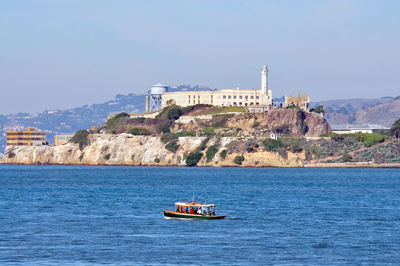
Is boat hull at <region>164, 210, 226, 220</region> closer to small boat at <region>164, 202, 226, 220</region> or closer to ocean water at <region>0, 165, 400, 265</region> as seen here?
small boat at <region>164, 202, 226, 220</region>

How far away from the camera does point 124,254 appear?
52.2m

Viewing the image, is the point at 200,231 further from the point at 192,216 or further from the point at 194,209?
the point at 194,209

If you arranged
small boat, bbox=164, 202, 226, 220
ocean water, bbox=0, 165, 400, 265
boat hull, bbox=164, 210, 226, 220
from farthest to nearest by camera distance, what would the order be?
small boat, bbox=164, 202, 226, 220 → boat hull, bbox=164, 210, 226, 220 → ocean water, bbox=0, 165, 400, 265

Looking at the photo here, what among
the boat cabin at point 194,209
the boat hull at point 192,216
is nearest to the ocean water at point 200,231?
the boat hull at point 192,216

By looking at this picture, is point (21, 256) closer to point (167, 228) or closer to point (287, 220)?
point (167, 228)

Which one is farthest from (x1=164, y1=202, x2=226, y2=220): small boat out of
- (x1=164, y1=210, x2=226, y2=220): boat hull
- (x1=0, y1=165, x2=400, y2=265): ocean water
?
(x1=0, y1=165, x2=400, y2=265): ocean water

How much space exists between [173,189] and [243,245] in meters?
64.1

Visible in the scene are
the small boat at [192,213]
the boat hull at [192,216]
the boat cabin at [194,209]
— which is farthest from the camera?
the boat cabin at [194,209]

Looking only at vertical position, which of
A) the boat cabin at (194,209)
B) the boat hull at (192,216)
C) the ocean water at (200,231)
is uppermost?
the boat cabin at (194,209)

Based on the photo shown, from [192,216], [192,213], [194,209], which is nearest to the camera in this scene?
[192,216]

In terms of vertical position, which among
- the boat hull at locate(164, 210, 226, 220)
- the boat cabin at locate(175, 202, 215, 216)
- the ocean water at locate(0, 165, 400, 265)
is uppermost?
the boat cabin at locate(175, 202, 215, 216)

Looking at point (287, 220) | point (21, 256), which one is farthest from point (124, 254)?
point (287, 220)

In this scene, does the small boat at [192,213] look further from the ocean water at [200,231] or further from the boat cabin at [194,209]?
the ocean water at [200,231]

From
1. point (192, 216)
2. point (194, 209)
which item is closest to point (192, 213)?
point (192, 216)
